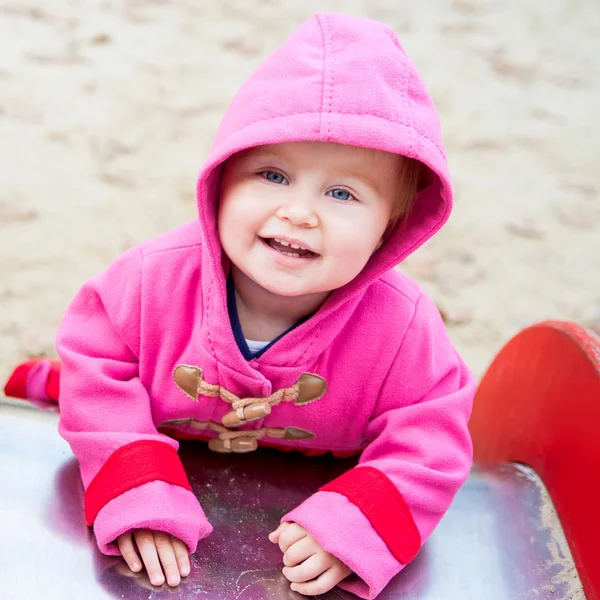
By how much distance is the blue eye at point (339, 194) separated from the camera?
102cm

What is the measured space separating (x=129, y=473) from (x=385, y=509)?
302 mm

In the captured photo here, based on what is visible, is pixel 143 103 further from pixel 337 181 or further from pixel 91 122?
pixel 337 181

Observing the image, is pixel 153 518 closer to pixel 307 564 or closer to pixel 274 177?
pixel 307 564

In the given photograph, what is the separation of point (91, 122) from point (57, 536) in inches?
70.3

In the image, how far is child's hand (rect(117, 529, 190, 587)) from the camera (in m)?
0.99

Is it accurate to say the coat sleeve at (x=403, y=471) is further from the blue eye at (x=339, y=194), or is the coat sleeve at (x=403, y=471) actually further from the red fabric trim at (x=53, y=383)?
the red fabric trim at (x=53, y=383)

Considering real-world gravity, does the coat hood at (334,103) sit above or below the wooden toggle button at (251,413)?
above

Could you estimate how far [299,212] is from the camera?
986 millimetres

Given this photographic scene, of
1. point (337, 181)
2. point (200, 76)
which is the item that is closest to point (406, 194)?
point (337, 181)

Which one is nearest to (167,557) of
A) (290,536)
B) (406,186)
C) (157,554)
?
(157,554)

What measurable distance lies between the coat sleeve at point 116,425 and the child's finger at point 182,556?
0.01 metres

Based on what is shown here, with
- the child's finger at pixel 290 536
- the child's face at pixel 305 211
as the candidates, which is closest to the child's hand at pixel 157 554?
the child's finger at pixel 290 536

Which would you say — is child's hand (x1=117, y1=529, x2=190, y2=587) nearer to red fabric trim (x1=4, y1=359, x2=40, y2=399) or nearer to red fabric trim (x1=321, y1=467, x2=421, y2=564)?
red fabric trim (x1=321, y1=467, x2=421, y2=564)

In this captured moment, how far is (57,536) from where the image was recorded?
3.34 ft
